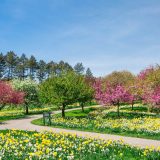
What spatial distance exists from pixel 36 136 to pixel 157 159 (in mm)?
7718

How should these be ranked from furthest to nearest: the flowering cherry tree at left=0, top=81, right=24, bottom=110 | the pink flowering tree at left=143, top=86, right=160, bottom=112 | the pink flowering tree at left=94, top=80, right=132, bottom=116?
the flowering cherry tree at left=0, top=81, right=24, bottom=110
the pink flowering tree at left=94, top=80, right=132, bottom=116
the pink flowering tree at left=143, top=86, right=160, bottom=112

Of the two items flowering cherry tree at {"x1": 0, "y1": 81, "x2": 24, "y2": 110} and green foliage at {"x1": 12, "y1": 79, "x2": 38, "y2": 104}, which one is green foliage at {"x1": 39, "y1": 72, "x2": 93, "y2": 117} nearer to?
flowering cherry tree at {"x1": 0, "y1": 81, "x2": 24, "y2": 110}

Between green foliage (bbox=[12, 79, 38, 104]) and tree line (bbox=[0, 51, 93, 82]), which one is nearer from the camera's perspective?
green foliage (bbox=[12, 79, 38, 104])

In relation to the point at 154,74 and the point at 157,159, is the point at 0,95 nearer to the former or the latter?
the point at 154,74

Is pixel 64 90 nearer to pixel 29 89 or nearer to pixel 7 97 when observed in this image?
pixel 7 97


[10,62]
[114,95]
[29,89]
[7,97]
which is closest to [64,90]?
[114,95]

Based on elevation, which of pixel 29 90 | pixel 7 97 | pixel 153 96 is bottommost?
pixel 153 96

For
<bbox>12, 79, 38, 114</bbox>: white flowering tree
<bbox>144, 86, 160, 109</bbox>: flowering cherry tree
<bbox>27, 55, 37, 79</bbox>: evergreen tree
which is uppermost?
<bbox>27, 55, 37, 79</bbox>: evergreen tree

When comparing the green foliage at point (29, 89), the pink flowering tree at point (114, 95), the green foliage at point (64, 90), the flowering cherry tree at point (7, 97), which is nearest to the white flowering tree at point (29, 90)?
the green foliage at point (29, 89)

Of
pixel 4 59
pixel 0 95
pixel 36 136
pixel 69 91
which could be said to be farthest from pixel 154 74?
pixel 4 59

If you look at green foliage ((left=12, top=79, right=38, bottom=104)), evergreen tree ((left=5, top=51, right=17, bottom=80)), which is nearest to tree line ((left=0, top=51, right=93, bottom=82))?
evergreen tree ((left=5, top=51, right=17, bottom=80))

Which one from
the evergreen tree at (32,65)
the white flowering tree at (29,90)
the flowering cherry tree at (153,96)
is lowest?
the flowering cherry tree at (153,96)

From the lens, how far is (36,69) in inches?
5320

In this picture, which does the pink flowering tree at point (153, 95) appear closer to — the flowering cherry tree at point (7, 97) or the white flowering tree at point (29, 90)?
the flowering cherry tree at point (7, 97)
